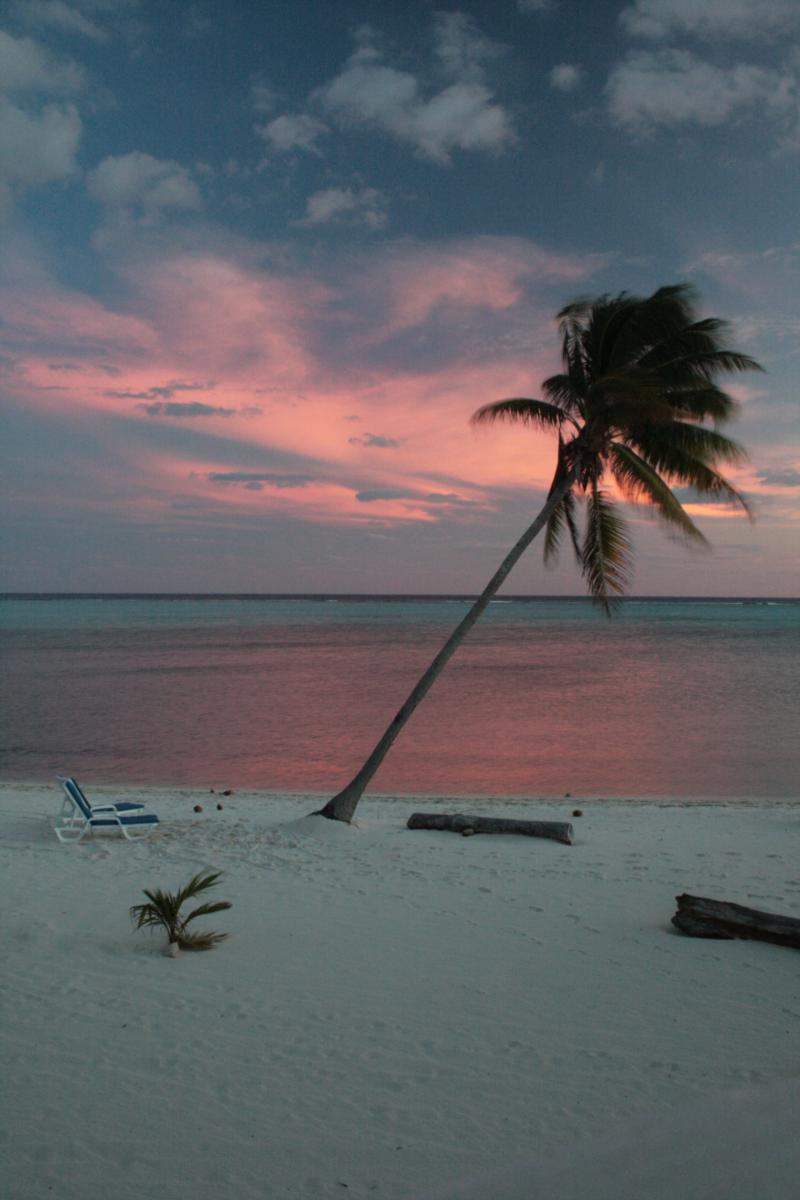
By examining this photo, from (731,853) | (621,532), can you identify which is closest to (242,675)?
(621,532)

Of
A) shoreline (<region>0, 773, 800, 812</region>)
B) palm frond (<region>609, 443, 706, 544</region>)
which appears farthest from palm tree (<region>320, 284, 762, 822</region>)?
shoreline (<region>0, 773, 800, 812</region>)

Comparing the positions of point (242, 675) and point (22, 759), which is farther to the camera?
point (242, 675)

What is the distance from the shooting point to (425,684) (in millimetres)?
11359

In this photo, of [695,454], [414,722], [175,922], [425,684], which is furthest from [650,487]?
[414,722]

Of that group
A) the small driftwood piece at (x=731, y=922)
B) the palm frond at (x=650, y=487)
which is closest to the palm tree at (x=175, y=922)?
the small driftwood piece at (x=731, y=922)

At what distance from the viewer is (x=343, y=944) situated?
6.24 meters

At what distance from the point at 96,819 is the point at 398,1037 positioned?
6.27 m

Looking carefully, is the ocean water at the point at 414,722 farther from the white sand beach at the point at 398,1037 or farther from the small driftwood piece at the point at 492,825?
the white sand beach at the point at 398,1037

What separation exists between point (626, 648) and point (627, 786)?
45.5m

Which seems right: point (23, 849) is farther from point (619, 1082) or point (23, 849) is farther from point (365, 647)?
point (365, 647)

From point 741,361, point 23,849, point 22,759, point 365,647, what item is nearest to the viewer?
point 23,849

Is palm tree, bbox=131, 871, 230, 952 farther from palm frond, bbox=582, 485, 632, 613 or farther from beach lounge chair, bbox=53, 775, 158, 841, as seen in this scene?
palm frond, bbox=582, 485, 632, 613

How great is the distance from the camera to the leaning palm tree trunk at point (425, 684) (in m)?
10.6

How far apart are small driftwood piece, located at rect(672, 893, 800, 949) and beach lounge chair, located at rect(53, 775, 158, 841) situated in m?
6.11
